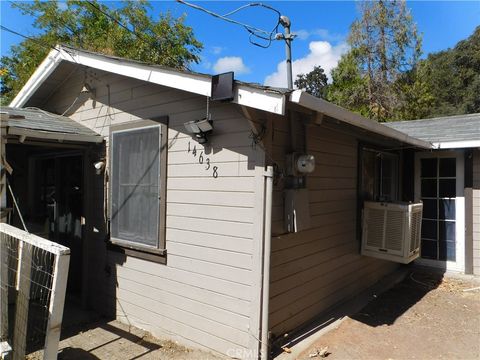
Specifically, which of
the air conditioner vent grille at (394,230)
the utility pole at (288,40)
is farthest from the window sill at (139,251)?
the utility pole at (288,40)

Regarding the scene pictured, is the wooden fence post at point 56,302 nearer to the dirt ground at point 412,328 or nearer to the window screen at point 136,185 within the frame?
the window screen at point 136,185

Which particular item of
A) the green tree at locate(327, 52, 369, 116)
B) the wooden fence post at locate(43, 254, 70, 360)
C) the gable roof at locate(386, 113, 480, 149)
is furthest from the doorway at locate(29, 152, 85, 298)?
the green tree at locate(327, 52, 369, 116)

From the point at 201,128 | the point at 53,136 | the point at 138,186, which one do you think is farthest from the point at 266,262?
the point at 53,136

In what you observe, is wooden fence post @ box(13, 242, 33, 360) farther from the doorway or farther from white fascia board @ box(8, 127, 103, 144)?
the doorway

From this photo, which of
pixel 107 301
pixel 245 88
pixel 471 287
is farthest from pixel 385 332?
pixel 107 301

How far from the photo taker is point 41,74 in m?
5.40

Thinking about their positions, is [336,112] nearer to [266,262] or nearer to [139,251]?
[266,262]

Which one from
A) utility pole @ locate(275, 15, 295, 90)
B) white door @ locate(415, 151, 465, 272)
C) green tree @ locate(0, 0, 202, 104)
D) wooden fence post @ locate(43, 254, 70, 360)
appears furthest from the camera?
green tree @ locate(0, 0, 202, 104)

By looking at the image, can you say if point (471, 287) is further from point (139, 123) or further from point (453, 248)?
point (139, 123)

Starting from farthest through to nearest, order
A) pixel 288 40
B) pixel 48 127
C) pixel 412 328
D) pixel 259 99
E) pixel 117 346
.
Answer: pixel 288 40, pixel 48 127, pixel 412 328, pixel 117 346, pixel 259 99

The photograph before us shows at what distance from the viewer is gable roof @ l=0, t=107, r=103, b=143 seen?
13.4 ft

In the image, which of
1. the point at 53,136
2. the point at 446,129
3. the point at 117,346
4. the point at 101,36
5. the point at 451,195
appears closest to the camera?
the point at 117,346

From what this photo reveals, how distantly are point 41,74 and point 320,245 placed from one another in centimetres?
458

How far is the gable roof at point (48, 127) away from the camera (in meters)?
4.07
